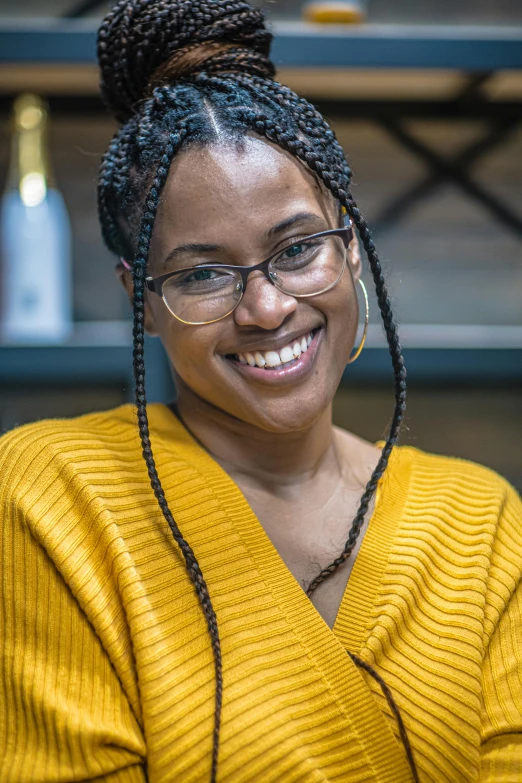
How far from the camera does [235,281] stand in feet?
3.43

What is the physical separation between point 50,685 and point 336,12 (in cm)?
136

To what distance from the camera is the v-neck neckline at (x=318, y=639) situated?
3.12 feet

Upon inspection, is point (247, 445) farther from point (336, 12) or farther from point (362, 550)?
point (336, 12)

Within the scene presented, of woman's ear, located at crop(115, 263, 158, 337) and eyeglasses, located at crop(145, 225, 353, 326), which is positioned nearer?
eyeglasses, located at crop(145, 225, 353, 326)

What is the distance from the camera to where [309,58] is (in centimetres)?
155

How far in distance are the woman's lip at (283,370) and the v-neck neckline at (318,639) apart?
0.52 feet

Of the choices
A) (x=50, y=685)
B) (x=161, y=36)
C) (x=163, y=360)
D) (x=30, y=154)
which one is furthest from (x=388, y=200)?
(x=50, y=685)

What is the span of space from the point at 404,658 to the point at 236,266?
0.54 meters

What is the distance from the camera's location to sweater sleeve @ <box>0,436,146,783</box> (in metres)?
0.86

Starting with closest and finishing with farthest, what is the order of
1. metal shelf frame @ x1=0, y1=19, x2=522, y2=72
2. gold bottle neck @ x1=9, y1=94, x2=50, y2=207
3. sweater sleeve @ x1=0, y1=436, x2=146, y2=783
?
sweater sleeve @ x1=0, y1=436, x2=146, y2=783 < metal shelf frame @ x1=0, y1=19, x2=522, y2=72 < gold bottle neck @ x1=9, y1=94, x2=50, y2=207

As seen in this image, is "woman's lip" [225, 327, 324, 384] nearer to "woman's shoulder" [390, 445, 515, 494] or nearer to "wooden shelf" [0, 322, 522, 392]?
"woman's shoulder" [390, 445, 515, 494]

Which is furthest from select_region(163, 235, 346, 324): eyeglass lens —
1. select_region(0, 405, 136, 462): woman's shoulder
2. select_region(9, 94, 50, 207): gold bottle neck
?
select_region(9, 94, 50, 207): gold bottle neck

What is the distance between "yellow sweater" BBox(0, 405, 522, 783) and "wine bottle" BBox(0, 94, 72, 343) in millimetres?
572

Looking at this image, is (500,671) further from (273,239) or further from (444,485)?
(273,239)
